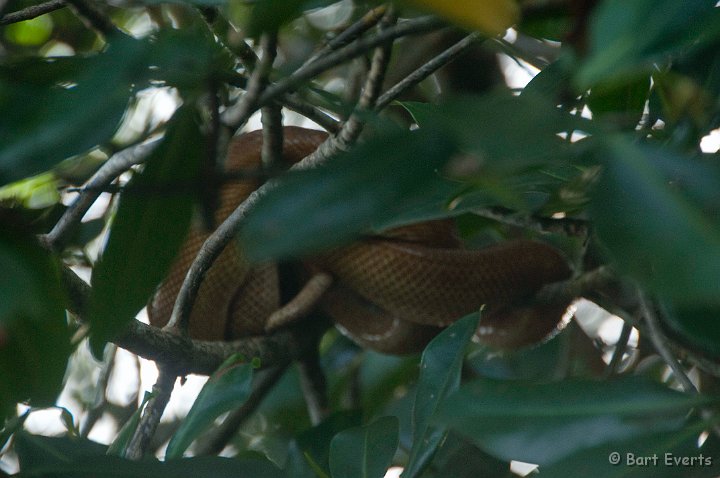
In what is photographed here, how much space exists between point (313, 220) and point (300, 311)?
5.68 feet

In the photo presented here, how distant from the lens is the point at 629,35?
21.6 inches

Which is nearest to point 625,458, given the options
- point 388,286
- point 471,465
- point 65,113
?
point 65,113

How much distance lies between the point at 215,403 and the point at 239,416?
131cm

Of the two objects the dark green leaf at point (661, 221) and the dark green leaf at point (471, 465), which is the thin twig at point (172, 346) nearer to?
the dark green leaf at point (471, 465)

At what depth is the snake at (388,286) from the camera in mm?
2189

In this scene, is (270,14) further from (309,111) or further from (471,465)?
(471,465)

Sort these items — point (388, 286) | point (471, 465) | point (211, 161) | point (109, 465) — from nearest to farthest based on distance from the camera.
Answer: point (211, 161) < point (109, 465) < point (471, 465) < point (388, 286)

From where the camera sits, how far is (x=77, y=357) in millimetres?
2961

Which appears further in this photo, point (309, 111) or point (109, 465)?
point (309, 111)

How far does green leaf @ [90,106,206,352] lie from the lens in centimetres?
73

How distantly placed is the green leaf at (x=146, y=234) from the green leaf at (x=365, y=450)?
1.79 feet

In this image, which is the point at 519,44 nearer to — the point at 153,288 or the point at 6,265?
the point at 153,288

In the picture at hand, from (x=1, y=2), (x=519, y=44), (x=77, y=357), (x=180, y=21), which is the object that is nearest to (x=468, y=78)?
(x=519, y=44)

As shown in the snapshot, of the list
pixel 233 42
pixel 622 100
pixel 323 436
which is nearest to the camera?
pixel 233 42
